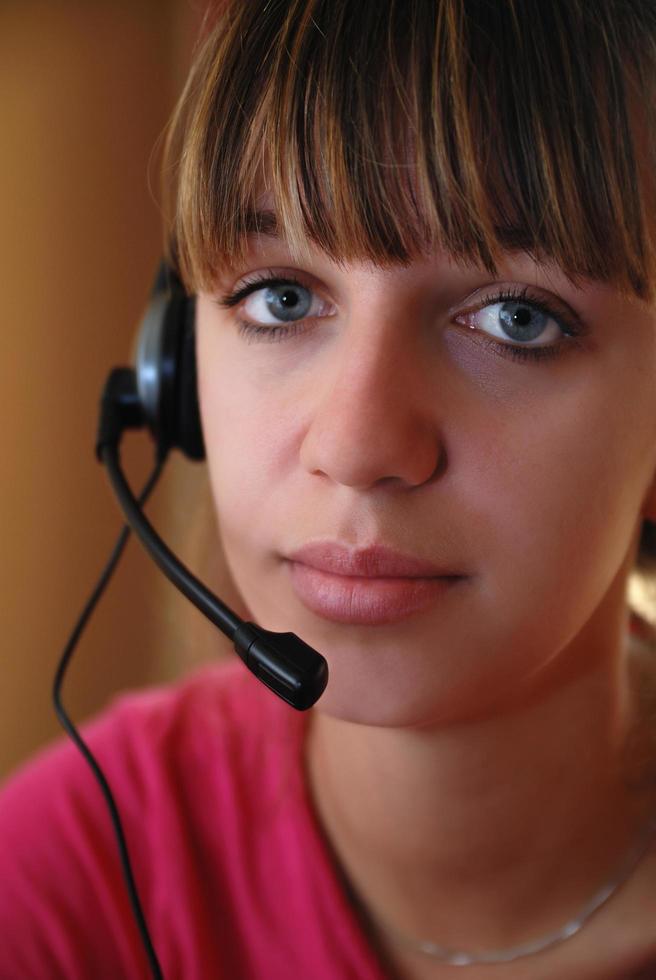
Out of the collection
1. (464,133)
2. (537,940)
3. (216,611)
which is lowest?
(537,940)

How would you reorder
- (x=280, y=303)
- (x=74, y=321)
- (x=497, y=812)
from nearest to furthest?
(x=280, y=303)
(x=497, y=812)
(x=74, y=321)

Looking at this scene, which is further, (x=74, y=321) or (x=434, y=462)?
(x=74, y=321)

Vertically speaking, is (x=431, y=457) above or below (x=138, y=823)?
above

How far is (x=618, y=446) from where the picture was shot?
75 centimetres

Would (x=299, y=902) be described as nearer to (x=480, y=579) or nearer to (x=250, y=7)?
(x=480, y=579)

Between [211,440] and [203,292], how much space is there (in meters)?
0.11

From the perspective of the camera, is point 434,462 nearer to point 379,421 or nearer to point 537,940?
point 379,421

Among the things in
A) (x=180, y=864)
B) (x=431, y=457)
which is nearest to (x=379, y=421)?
(x=431, y=457)

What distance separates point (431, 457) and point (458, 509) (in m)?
0.04

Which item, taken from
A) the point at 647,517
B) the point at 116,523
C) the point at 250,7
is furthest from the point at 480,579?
the point at 116,523

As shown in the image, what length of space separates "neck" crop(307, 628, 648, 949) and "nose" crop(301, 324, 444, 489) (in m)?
0.28

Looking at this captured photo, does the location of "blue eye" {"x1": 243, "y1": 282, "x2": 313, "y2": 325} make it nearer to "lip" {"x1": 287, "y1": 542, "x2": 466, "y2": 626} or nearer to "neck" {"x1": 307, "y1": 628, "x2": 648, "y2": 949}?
"lip" {"x1": 287, "y1": 542, "x2": 466, "y2": 626}

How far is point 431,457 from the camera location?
688 mm

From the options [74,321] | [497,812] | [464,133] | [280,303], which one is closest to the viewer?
[464,133]
